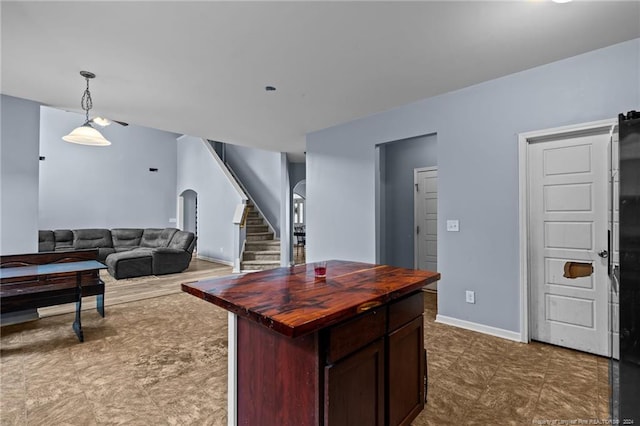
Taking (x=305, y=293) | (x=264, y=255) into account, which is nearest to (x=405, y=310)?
(x=305, y=293)

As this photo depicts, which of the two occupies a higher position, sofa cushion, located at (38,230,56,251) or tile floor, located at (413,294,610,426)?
sofa cushion, located at (38,230,56,251)

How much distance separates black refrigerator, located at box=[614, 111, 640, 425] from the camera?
1.26 meters

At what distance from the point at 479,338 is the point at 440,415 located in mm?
1387

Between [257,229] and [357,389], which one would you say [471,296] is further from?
[257,229]

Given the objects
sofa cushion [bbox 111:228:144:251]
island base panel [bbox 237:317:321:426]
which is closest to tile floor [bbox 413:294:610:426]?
island base panel [bbox 237:317:321:426]

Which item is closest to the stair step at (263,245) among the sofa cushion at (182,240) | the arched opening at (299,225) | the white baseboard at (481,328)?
the arched opening at (299,225)

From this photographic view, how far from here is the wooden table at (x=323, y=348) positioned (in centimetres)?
117

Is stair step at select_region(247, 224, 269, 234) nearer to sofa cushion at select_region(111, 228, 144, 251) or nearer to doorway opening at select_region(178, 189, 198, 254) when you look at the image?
sofa cushion at select_region(111, 228, 144, 251)

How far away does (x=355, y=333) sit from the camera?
1.30 meters

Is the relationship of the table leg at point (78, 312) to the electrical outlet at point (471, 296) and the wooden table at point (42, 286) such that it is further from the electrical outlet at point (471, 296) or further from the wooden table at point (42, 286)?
the electrical outlet at point (471, 296)

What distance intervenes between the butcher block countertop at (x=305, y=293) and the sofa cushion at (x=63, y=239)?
737 centimetres

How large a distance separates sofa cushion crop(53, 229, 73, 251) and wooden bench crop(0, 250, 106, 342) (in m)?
4.47

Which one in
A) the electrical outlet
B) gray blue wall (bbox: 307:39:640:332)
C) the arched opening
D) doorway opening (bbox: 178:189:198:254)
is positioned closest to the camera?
gray blue wall (bbox: 307:39:640:332)

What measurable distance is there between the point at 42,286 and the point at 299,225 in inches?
411
